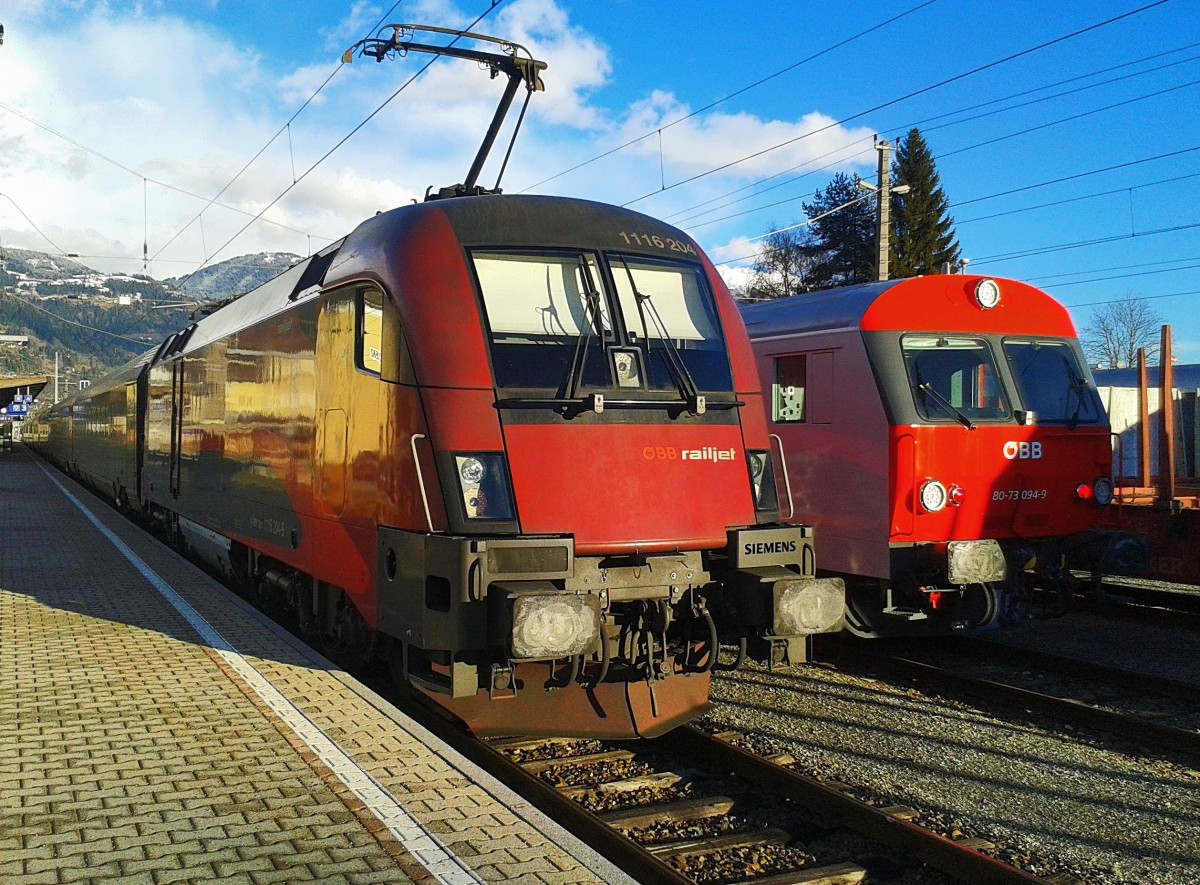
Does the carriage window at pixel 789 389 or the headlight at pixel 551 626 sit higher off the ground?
the carriage window at pixel 789 389

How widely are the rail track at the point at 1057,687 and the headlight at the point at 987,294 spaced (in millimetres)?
3098

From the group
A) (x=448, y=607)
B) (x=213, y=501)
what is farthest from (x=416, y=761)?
(x=213, y=501)

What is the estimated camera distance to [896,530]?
868cm

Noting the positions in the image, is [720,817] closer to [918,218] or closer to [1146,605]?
[1146,605]

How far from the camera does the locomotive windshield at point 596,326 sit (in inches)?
243

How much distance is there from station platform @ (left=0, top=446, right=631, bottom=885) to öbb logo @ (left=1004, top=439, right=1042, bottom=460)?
5.62 meters

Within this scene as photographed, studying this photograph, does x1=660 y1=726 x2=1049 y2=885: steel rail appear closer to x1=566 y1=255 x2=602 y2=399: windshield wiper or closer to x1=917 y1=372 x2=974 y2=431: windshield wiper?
x1=566 y1=255 x2=602 y2=399: windshield wiper

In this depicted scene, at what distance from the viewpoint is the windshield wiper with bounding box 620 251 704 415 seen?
251 inches

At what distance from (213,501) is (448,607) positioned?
6.70 m

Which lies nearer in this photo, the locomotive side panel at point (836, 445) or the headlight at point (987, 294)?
the locomotive side panel at point (836, 445)

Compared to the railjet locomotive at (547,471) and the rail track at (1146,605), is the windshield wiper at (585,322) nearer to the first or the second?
the railjet locomotive at (547,471)

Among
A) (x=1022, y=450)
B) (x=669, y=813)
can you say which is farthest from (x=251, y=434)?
(x=1022, y=450)

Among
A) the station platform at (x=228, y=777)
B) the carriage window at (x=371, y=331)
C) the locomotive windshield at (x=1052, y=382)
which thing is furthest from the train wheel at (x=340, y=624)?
the locomotive windshield at (x=1052, y=382)

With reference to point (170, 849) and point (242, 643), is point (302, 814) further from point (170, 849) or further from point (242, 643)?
point (242, 643)
